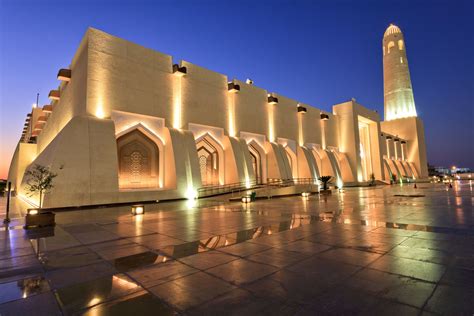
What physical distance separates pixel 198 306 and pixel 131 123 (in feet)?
56.7

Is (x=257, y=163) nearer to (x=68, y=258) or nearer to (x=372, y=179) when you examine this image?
(x=372, y=179)

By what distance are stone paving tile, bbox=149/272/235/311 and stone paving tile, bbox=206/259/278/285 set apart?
15 cm

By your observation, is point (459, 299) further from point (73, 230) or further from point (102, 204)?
point (102, 204)

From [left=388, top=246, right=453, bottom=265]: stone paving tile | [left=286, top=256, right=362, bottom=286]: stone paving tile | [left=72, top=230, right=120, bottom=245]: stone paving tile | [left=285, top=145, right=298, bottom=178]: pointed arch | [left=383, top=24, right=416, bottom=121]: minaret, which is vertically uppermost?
[left=383, top=24, right=416, bottom=121]: minaret

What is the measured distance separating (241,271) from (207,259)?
0.81 metres

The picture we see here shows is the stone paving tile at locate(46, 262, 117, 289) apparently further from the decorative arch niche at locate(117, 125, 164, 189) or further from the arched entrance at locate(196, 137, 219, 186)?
the arched entrance at locate(196, 137, 219, 186)

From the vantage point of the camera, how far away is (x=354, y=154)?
36531 mm

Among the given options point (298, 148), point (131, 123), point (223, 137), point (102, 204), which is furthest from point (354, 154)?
point (102, 204)

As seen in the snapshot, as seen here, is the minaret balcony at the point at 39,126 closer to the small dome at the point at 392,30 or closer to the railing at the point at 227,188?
the railing at the point at 227,188

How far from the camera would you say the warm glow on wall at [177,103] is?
20.2m

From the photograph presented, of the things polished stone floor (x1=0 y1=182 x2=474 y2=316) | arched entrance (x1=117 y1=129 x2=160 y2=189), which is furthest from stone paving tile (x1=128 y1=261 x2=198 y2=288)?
arched entrance (x1=117 y1=129 x2=160 y2=189)

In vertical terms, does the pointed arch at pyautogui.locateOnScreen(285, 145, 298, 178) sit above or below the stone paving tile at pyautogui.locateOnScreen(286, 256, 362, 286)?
above

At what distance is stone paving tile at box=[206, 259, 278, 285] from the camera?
3.25 meters

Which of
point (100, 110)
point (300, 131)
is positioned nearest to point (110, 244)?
point (100, 110)
